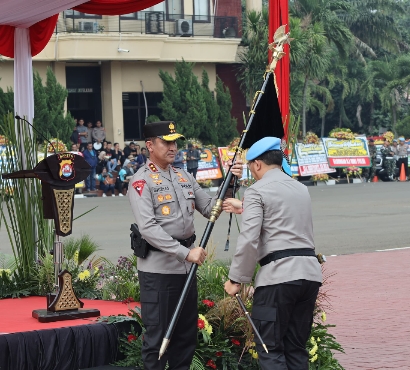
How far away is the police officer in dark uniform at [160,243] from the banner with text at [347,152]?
24.0m

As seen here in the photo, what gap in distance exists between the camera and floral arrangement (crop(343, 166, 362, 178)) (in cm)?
3030

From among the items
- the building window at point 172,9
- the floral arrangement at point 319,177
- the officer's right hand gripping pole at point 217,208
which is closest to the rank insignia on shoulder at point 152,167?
the officer's right hand gripping pole at point 217,208

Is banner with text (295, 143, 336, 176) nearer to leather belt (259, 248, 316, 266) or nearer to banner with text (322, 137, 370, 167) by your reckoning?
banner with text (322, 137, 370, 167)

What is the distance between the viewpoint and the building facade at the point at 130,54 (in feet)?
103

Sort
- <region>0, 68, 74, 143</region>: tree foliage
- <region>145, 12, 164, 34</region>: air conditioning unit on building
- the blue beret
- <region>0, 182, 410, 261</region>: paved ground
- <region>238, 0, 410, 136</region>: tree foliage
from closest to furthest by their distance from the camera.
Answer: the blue beret → <region>0, 182, 410, 261</region>: paved ground → <region>0, 68, 74, 143</region>: tree foliage → <region>145, 12, 164, 34</region>: air conditioning unit on building → <region>238, 0, 410, 136</region>: tree foliage

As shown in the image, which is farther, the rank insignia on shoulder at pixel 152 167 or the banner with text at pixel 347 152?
the banner with text at pixel 347 152

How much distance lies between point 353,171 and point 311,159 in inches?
80.5

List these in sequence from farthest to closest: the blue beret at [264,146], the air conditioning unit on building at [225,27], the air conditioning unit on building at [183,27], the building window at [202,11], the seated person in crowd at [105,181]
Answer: the air conditioning unit on building at [225,27] < the building window at [202,11] < the air conditioning unit on building at [183,27] < the seated person in crowd at [105,181] < the blue beret at [264,146]

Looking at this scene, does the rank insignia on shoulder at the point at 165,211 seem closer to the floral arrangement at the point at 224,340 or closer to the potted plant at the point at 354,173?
the floral arrangement at the point at 224,340

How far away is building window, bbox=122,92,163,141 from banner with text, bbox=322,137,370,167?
27.2 ft

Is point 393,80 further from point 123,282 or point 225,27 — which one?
point 123,282


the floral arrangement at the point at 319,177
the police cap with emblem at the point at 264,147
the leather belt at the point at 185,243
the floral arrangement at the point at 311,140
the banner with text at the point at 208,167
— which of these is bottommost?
the floral arrangement at the point at 319,177

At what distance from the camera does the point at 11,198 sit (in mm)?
8672

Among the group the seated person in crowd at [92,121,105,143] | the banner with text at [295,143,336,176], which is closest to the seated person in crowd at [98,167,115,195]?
the seated person in crowd at [92,121,105,143]
